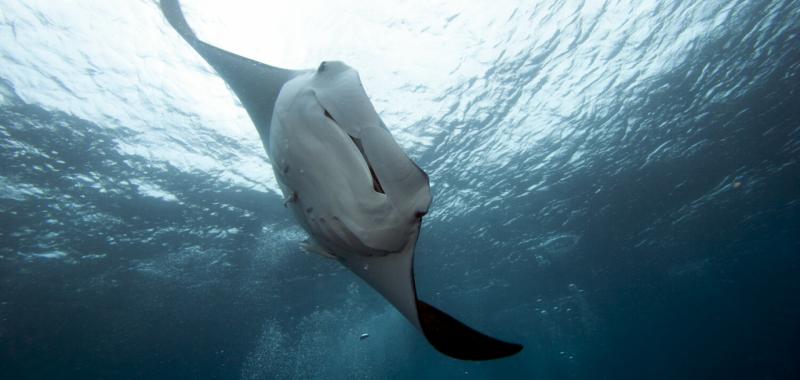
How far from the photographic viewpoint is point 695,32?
997 cm

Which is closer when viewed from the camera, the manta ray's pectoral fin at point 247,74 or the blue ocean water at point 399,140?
the manta ray's pectoral fin at point 247,74

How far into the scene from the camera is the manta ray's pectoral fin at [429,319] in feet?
7.16

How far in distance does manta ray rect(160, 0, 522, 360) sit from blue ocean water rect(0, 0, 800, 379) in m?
5.65

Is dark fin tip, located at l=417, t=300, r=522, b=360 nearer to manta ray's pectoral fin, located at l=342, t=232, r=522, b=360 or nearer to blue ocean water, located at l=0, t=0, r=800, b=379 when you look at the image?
manta ray's pectoral fin, located at l=342, t=232, r=522, b=360

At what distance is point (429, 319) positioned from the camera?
7.29 feet

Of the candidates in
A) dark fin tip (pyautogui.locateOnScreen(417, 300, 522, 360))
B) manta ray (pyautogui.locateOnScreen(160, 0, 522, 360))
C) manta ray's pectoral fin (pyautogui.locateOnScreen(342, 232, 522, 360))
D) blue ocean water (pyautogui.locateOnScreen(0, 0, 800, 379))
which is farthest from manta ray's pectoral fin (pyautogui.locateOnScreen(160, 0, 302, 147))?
blue ocean water (pyautogui.locateOnScreen(0, 0, 800, 379))

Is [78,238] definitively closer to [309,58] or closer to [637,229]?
[309,58]

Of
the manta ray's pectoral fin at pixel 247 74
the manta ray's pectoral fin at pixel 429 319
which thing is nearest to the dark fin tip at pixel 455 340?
the manta ray's pectoral fin at pixel 429 319

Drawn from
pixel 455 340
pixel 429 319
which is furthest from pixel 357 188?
pixel 455 340

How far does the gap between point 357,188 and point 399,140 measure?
9.16 m

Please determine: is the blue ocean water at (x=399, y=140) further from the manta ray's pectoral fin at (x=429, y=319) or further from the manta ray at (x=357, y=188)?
the manta ray's pectoral fin at (x=429, y=319)

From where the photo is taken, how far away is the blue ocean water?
767 centimetres

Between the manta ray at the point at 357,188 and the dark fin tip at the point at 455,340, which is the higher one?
the manta ray at the point at 357,188

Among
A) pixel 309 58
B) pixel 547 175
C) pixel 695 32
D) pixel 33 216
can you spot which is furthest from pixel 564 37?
pixel 33 216
